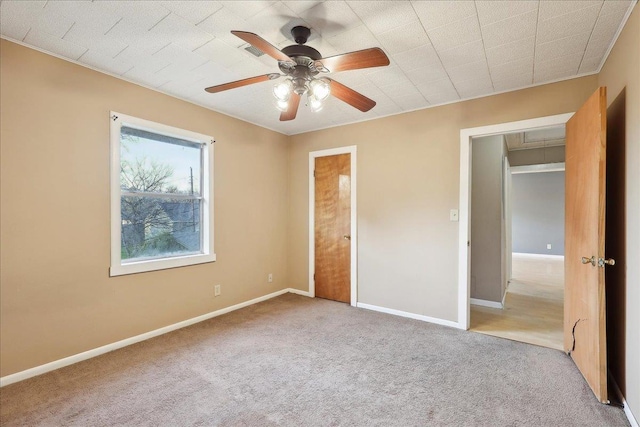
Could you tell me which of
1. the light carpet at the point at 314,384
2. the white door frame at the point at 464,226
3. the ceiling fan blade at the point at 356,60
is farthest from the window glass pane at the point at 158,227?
the white door frame at the point at 464,226

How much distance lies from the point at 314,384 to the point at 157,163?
2.64 meters

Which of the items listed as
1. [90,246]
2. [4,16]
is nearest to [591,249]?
[90,246]

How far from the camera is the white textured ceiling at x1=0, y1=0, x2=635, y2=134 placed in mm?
1809

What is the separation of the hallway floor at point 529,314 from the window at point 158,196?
11.0 ft

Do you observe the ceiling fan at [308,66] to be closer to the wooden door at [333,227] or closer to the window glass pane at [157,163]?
the window glass pane at [157,163]

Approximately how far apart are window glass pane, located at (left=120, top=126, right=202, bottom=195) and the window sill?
73 cm

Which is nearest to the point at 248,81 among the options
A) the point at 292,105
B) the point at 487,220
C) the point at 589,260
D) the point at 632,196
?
the point at 292,105

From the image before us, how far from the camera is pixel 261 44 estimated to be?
1627 mm

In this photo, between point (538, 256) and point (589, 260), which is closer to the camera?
point (589, 260)

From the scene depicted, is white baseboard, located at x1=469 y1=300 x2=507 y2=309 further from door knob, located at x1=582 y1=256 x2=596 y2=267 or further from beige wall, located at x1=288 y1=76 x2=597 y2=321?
door knob, located at x1=582 y1=256 x2=596 y2=267

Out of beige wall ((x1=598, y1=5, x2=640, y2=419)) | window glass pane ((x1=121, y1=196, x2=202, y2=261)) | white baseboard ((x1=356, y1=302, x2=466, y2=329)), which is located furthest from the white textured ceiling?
white baseboard ((x1=356, y1=302, x2=466, y2=329))

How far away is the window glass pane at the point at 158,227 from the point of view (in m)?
2.94

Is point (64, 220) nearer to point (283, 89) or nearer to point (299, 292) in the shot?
point (283, 89)

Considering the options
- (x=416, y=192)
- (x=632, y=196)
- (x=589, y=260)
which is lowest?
(x=589, y=260)
